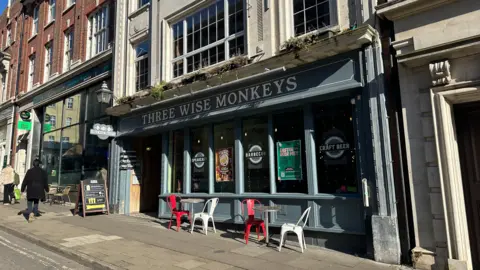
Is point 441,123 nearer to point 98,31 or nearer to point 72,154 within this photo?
point 98,31

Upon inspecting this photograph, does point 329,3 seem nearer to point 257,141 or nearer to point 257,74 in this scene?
point 257,74

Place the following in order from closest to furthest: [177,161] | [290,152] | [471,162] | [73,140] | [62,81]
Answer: [471,162]
[290,152]
[177,161]
[73,140]
[62,81]

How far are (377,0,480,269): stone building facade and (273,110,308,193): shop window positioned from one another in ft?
7.31

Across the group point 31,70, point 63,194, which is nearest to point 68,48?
point 31,70

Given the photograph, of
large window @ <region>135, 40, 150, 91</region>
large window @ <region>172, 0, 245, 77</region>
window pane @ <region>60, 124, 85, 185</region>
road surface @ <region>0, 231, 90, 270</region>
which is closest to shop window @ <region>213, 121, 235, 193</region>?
large window @ <region>172, 0, 245, 77</region>

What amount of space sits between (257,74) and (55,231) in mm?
6363

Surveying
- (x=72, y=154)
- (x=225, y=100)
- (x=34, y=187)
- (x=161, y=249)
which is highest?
(x=225, y=100)

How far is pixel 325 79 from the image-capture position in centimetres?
687

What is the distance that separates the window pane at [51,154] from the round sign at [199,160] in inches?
370

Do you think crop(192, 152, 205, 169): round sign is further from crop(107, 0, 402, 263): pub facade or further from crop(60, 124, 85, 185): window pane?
crop(60, 124, 85, 185): window pane

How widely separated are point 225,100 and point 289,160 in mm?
2343

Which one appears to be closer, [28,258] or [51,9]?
[28,258]

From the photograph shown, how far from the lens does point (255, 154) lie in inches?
330

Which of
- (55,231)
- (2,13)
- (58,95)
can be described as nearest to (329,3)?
(55,231)
